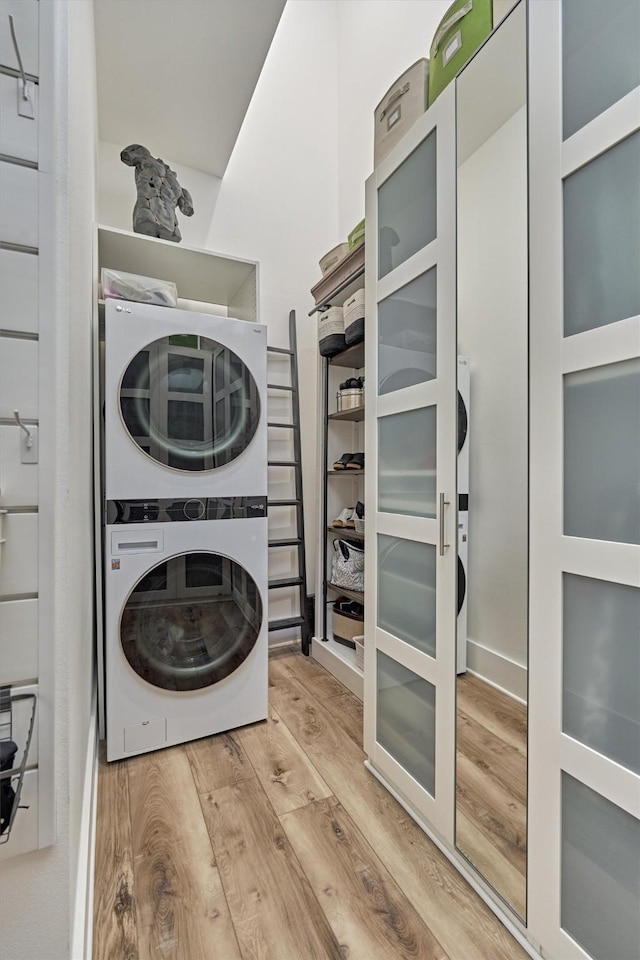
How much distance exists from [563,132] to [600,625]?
3.23 feet

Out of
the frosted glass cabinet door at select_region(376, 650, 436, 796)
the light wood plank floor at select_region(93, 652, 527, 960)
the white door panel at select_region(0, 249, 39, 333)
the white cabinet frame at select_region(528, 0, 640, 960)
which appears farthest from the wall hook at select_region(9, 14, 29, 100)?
the light wood plank floor at select_region(93, 652, 527, 960)

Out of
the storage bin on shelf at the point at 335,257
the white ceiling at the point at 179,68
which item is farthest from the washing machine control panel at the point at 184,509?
→ the white ceiling at the point at 179,68

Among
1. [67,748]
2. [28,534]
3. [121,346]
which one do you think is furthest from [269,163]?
[67,748]

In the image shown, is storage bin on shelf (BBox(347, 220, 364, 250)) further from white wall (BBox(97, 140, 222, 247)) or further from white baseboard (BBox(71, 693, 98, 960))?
white baseboard (BBox(71, 693, 98, 960))

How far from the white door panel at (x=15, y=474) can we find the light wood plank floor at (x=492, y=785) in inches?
44.2

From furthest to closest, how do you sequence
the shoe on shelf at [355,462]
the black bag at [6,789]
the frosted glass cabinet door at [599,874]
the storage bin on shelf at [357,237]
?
1. the shoe on shelf at [355,462]
2. the storage bin on shelf at [357,237]
3. the frosted glass cabinet door at [599,874]
4. the black bag at [6,789]

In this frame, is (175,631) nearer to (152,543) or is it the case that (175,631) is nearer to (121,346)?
(152,543)

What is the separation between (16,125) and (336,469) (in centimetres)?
197

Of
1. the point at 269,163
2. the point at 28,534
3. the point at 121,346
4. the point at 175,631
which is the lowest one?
the point at 175,631

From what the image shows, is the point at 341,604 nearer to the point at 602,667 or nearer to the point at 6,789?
the point at 602,667

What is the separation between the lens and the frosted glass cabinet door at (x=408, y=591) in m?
1.37

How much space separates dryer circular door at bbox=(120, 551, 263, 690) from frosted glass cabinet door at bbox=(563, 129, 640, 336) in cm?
148

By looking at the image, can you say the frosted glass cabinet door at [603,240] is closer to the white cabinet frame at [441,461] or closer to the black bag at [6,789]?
the white cabinet frame at [441,461]

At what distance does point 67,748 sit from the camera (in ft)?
2.52
